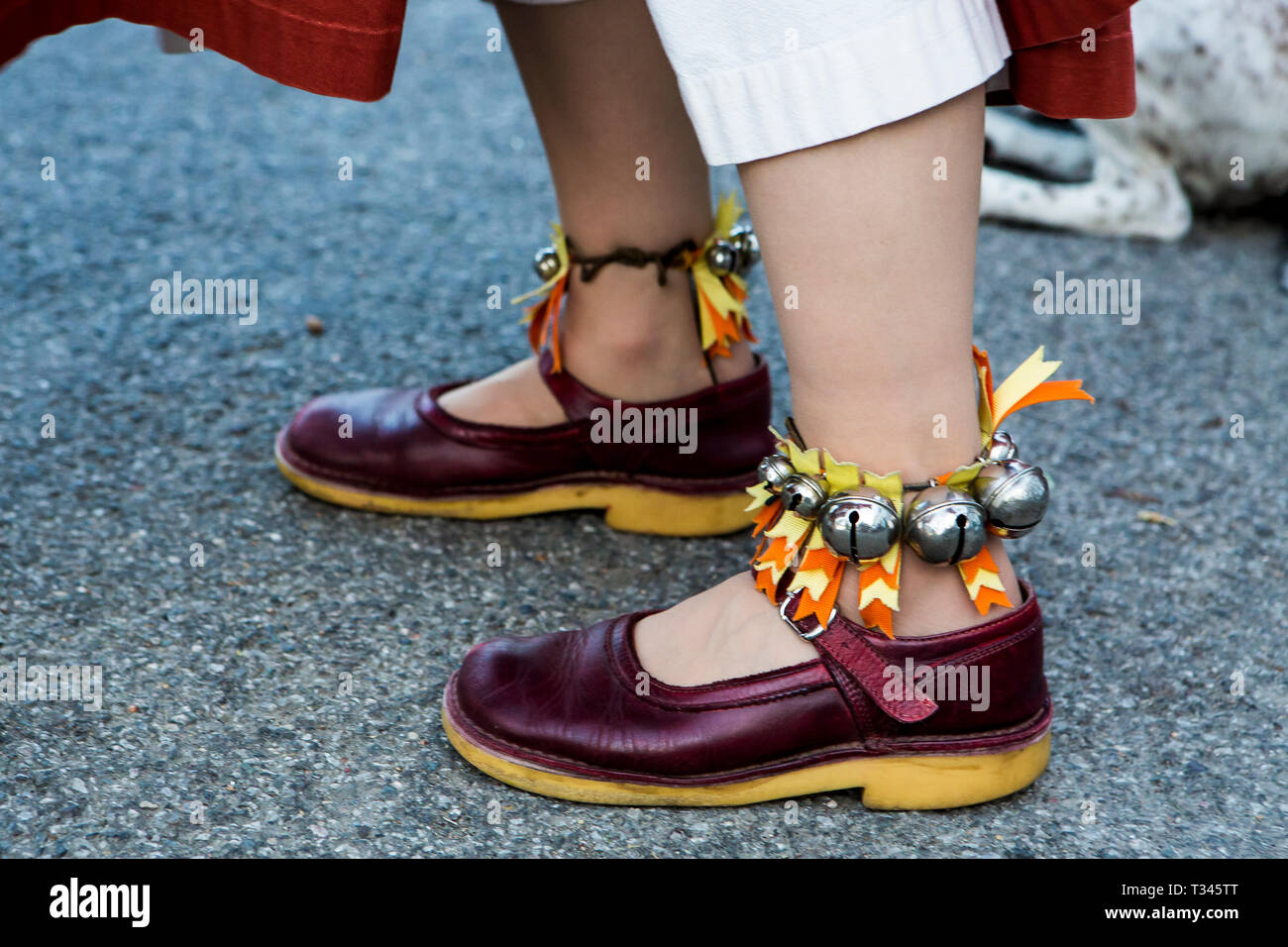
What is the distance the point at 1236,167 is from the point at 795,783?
5.13 feet

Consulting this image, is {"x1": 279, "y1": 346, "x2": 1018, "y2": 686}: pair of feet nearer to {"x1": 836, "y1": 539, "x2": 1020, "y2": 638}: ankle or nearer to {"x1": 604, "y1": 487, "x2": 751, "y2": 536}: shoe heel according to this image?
{"x1": 604, "y1": 487, "x2": 751, "y2": 536}: shoe heel

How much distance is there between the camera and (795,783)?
0.99 metres

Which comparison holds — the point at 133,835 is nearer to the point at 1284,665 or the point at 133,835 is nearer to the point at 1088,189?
the point at 1284,665

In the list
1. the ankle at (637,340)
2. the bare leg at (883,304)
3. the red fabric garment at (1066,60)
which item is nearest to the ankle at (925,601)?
the bare leg at (883,304)

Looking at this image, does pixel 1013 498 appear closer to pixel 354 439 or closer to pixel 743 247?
pixel 743 247

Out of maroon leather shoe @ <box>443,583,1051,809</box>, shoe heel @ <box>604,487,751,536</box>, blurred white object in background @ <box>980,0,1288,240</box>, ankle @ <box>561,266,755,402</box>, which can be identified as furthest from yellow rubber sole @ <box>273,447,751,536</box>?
blurred white object in background @ <box>980,0,1288,240</box>

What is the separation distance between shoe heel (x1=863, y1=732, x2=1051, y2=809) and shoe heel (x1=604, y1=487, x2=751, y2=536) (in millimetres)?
437

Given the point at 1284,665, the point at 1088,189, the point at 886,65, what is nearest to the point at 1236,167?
the point at 1088,189

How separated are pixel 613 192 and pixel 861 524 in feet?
1.72

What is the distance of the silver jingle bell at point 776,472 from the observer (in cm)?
95

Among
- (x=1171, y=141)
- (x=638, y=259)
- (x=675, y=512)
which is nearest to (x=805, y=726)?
(x=675, y=512)

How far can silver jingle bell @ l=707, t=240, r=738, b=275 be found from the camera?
130 centimetres

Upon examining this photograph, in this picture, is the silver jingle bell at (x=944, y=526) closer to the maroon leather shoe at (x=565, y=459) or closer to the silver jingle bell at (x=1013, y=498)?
the silver jingle bell at (x=1013, y=498)

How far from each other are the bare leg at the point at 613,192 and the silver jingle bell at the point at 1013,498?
0.46 metres
